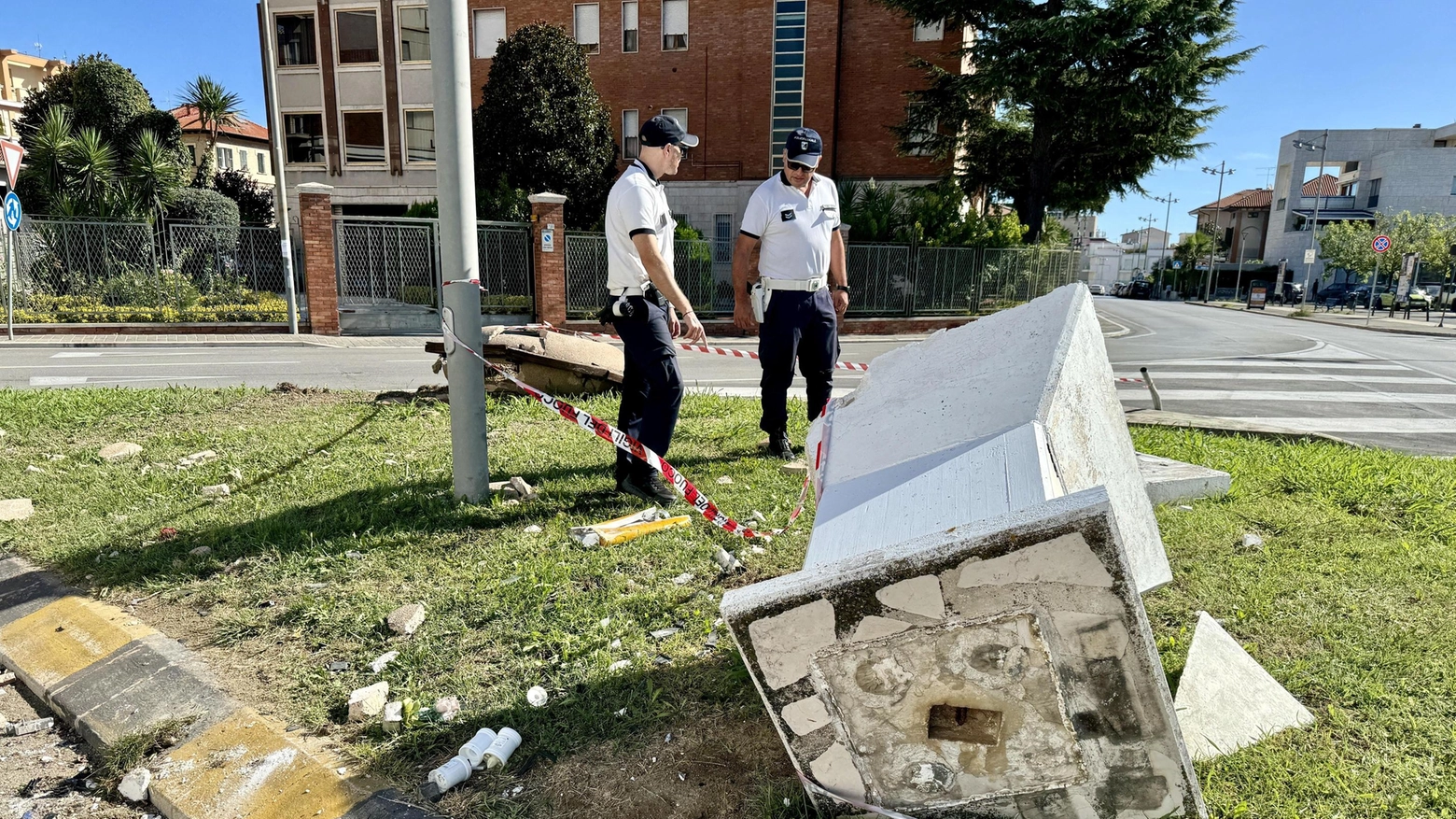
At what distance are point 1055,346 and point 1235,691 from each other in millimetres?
1121

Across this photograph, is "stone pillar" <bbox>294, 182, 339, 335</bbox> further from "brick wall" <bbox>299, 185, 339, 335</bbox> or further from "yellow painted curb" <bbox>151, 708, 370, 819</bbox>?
"yellow painted curb" <bbox>151, 708, 370, 819</bbox>

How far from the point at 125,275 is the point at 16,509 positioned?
598 inches

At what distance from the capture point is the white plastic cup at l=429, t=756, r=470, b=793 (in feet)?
7.16

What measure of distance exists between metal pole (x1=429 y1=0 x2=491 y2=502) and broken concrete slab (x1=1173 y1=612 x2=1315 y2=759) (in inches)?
126

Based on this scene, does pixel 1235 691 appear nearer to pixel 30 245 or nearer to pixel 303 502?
pixel 303 502

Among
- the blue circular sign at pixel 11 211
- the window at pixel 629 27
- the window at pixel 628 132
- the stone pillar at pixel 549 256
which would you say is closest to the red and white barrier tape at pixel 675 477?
the stone pillar at pixel 549 256

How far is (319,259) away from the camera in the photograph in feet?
54.1

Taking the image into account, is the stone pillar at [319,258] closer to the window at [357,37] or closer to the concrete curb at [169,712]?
the window at [357,37]

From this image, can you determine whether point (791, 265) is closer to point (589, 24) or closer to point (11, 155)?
point (11, 155)

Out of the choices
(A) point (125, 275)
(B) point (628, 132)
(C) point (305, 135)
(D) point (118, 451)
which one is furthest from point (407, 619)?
(C) point (305, 135)

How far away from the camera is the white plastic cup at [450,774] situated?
7.16 ft

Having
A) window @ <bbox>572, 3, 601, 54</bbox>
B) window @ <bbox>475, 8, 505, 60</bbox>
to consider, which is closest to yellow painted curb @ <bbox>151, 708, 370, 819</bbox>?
window @ <bbox>572, 3, 601, 54</bbox>

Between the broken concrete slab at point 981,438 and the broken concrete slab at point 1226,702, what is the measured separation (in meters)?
0.27

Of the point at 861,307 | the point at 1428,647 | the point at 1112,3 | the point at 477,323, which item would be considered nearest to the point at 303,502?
the point at 477,323
